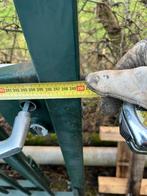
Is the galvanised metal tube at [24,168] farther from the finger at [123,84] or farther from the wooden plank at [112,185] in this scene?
the finger at [123,84]

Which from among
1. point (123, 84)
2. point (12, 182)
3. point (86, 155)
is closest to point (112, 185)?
Result: point (86, 155)

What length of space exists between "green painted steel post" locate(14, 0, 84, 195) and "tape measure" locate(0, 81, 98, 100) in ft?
0.10

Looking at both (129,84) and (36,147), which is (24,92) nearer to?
(129,84)

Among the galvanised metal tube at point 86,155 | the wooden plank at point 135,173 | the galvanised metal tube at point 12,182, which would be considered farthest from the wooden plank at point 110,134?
the galvanised metal tube at point 12,182

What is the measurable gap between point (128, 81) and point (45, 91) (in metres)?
0.29

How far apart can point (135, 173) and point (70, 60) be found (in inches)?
50.3

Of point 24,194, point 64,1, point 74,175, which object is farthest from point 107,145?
point 64,1

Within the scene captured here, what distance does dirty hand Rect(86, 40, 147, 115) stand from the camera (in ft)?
3.46

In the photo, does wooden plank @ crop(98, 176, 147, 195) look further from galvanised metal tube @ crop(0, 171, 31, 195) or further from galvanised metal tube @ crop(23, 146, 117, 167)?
galvanised metal tube @ crop(0, 171, 31, 195)

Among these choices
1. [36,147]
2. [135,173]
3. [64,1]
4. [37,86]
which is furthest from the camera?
[36,147]

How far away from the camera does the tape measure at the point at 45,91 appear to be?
119cm

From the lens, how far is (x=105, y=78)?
108 centimetres

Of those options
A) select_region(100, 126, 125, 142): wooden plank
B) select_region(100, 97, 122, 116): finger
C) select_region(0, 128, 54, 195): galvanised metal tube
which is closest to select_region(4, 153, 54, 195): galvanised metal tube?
select_region(0, 128, 54, 195): galvanised metal tube

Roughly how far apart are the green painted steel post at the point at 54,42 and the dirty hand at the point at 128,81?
0.08 m
